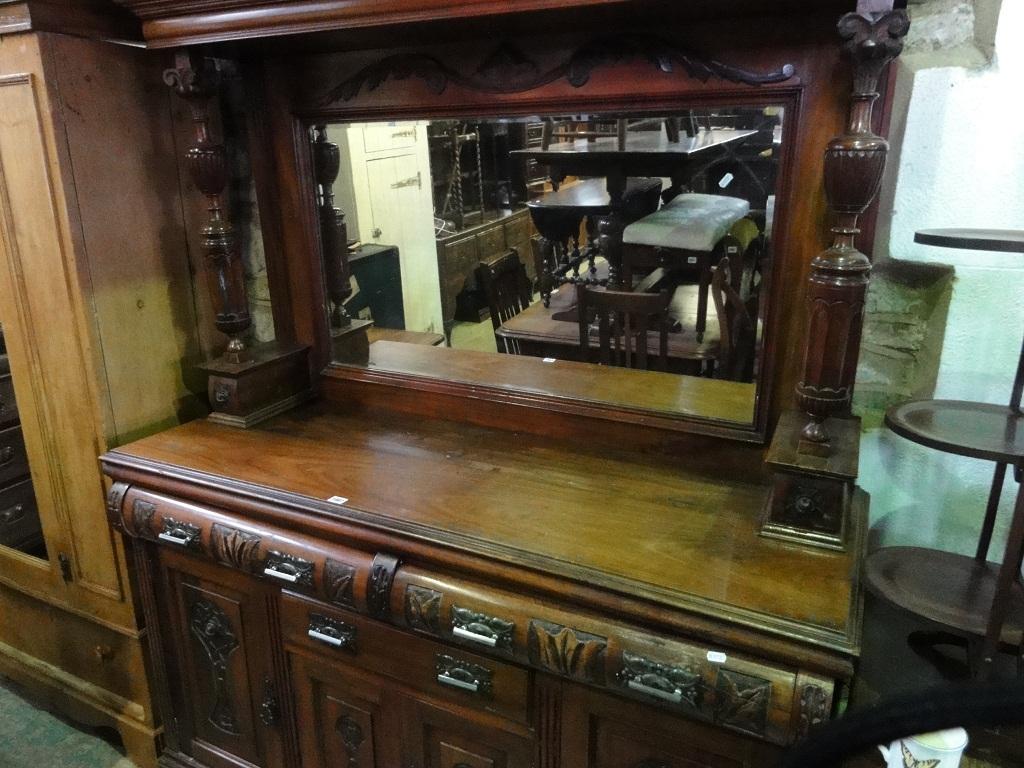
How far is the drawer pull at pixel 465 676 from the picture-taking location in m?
1.15

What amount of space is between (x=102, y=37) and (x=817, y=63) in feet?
4.25

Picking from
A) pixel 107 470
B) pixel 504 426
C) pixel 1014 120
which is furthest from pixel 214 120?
pixel 1014 120

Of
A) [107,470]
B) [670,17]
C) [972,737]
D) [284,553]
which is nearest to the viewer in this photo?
[972,737]

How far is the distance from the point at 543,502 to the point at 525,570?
18 cm

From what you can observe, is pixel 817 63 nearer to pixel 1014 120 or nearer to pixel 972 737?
pixel 1014 120

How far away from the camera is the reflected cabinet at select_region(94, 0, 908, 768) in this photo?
1.02m

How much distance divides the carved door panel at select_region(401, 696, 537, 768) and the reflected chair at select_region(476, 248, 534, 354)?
719 mm

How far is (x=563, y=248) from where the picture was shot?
1483 mm

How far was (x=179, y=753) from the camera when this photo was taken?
5.48 ft

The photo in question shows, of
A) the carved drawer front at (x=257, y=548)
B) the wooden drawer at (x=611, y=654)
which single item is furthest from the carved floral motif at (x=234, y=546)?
the wooden drawer at (x=611, y=654)

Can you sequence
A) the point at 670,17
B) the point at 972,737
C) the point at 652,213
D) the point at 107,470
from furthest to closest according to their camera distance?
the point at 107,470, the point at 652,213, the point at 670,17, the point at 972,737

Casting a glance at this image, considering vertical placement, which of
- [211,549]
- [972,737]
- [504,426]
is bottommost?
[972,737]

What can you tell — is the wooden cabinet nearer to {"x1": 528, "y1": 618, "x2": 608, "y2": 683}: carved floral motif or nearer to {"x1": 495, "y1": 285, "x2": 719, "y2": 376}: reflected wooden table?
{"x1": 495, "y1": 285, "x2": 719, "y2": 376}: reflected wooden table

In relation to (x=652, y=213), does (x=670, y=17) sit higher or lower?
higher
